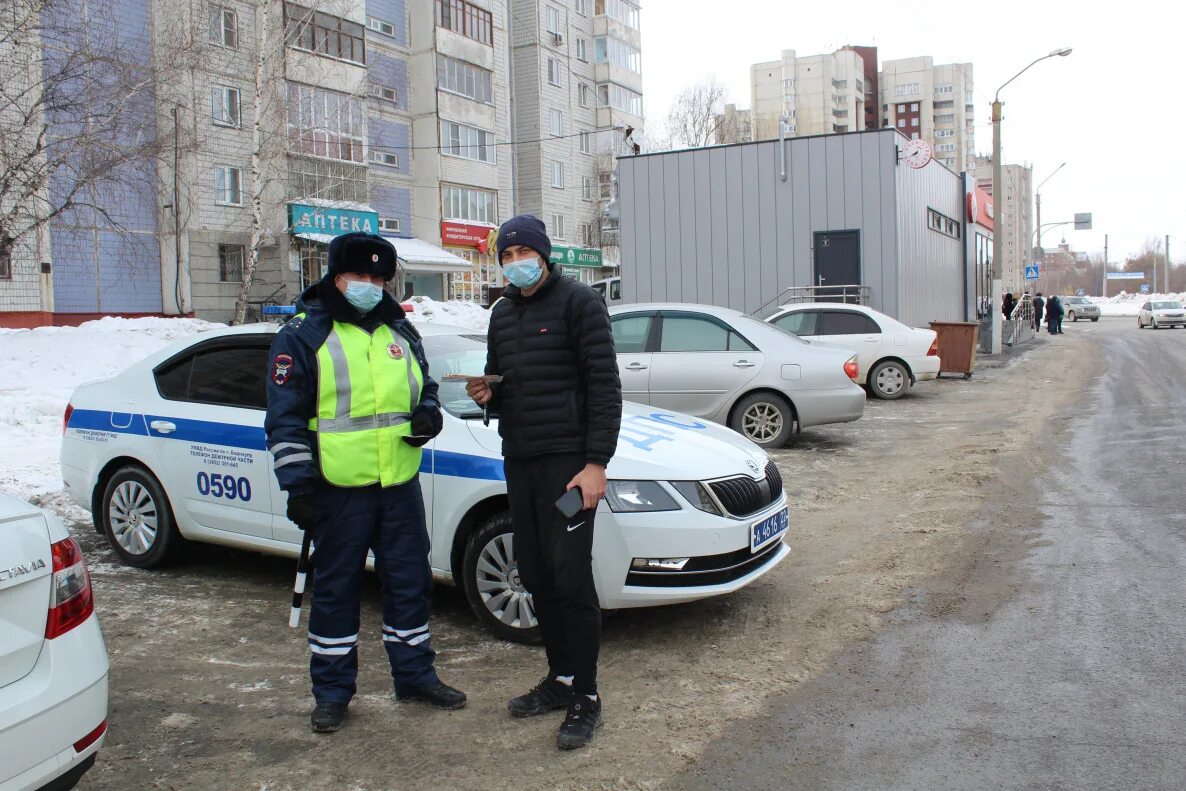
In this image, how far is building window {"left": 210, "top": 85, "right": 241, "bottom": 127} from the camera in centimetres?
3136

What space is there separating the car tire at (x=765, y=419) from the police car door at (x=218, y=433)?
5.87 metres

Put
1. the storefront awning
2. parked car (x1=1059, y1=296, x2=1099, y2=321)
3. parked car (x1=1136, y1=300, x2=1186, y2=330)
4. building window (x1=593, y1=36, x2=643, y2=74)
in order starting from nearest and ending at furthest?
the storefront awning < parked car (x1=1136, y1=300, x2=1186, y2=330) < building window (x1=593, y1=36, x2=643, y2=74) < parked car (x1=1059, y1=296, x2=1099, y2=321)

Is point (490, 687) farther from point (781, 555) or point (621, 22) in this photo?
point (621, 22)

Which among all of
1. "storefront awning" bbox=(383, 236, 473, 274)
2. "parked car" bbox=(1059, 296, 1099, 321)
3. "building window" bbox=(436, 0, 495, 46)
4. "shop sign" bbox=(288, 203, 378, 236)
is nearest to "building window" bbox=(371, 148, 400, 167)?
"storefront awning" bbox=(383, 236, 473, 274)

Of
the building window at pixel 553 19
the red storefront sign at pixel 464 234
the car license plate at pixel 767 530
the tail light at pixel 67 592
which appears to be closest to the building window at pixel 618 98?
the building window at pixel 553 19

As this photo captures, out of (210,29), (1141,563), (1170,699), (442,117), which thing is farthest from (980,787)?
(442,117)

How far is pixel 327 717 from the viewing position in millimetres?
3789

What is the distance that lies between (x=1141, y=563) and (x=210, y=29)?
2918 cm

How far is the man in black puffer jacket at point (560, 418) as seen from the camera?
3.66 metres

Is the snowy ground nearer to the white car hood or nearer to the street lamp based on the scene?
the white car hood

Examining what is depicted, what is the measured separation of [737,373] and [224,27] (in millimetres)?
27440

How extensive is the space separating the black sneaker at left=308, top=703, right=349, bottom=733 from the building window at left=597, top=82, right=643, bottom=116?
5383cm

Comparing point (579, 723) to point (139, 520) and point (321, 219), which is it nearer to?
point (139, 520)

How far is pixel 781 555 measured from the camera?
518 cm
